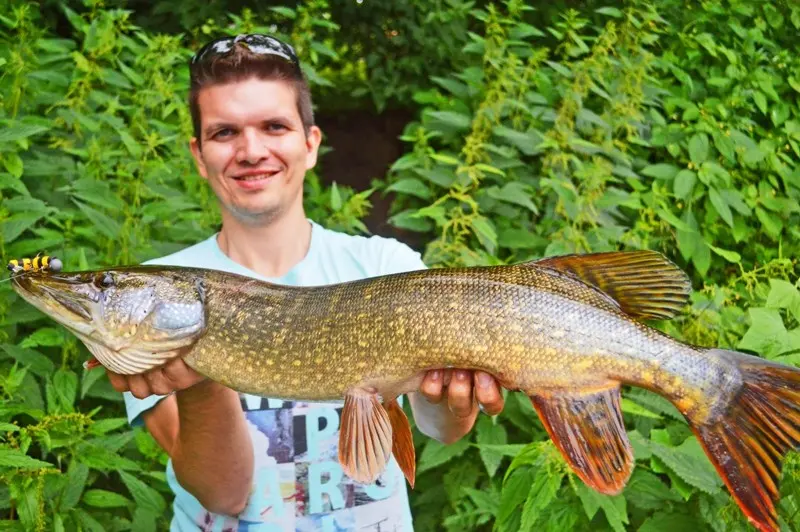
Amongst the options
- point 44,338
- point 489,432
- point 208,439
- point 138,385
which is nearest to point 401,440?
point 208,439

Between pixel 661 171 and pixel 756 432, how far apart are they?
2.33 m

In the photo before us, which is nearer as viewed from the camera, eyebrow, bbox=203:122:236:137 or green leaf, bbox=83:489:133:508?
eyebrow, bbox=203:122:236:137

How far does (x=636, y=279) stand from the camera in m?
1.78

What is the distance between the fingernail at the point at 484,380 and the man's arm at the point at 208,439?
0.65m

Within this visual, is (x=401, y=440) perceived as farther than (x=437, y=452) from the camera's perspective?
No

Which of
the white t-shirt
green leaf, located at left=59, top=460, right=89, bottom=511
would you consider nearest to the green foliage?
green leaf, located at left=59, top=460, right=89, bottom=511

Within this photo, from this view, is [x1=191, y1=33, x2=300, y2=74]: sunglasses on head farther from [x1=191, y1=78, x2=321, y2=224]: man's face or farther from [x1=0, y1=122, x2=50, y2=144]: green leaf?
[x1=0, y1=122, x2=50, y2=144]: green leaf

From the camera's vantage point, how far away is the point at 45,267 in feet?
6.25

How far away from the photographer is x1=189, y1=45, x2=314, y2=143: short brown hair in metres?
2.32

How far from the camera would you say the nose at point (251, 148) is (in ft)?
7.39

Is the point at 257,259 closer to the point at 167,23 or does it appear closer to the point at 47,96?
the point at 47,96

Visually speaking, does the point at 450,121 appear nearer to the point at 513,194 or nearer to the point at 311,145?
the point at 513,194

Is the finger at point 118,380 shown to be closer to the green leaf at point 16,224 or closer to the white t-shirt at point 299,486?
the white t-shirt at point 299,486

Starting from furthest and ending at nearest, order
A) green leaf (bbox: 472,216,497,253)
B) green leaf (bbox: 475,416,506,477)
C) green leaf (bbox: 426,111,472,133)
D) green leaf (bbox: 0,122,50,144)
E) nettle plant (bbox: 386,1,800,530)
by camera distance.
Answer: green leaf (bbox: 426,111,472,133) → green leaf (bbox: 472,216,497,253) → green leaf (bbox: 475,416,506,477) → green leaf (bbox: 0,122,50,144) → nettle plant (bbox: 386,1,800,530)
